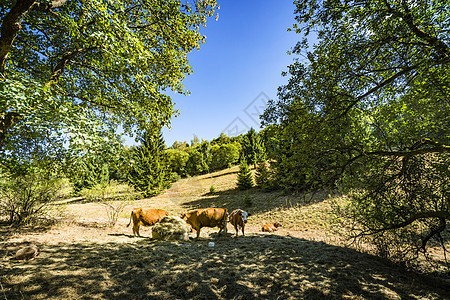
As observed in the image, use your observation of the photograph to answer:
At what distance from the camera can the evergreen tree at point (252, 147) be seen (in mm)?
36875

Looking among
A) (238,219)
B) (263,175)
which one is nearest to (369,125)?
(263,175)

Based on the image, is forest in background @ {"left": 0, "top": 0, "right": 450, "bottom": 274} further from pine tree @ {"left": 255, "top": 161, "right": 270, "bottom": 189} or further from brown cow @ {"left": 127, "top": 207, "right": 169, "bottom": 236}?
brown cow @ {"left": 127, "top": 207, "right": 169, "bottom": 236}

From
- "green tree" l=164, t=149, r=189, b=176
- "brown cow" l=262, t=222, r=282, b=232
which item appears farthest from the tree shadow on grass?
"green tree" l=164, t=149, r=189, b=176

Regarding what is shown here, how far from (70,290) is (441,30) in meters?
8.87

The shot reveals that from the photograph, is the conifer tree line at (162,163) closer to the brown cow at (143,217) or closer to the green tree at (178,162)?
the green tree at (178,162)

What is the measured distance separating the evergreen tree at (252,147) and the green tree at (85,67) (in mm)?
32148

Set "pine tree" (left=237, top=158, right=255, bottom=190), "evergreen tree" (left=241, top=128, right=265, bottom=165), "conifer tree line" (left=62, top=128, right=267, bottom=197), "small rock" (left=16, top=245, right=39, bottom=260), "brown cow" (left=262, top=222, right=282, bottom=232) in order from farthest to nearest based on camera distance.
A: 1. "evergreen tree" (left=241, top=128, right=265, bottom=165)
2. "pine tree" (left=237, top=158, right=255, bottom=190)
3. "conifer tree line" (left=62, top=128, right=267, bottom=197)
4. "brown cow" (left=262, top=222, right=282, bottom=232)
5. "small rock" (left=16, top=245, right=39, bottom=260)

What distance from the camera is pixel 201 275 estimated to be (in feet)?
13.7

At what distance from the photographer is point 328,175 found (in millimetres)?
5320

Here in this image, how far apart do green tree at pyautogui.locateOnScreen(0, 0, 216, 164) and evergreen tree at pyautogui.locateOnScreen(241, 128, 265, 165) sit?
105 feet

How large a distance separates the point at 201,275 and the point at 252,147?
34339 mm

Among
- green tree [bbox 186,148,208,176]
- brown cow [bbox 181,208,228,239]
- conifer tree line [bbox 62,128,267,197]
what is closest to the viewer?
brown cow [bbox 181,208,228,239]

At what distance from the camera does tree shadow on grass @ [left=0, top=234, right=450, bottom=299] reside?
331 cm

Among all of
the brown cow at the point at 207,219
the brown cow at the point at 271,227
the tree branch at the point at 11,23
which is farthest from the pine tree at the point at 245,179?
the tree branch at the point at 11,23
